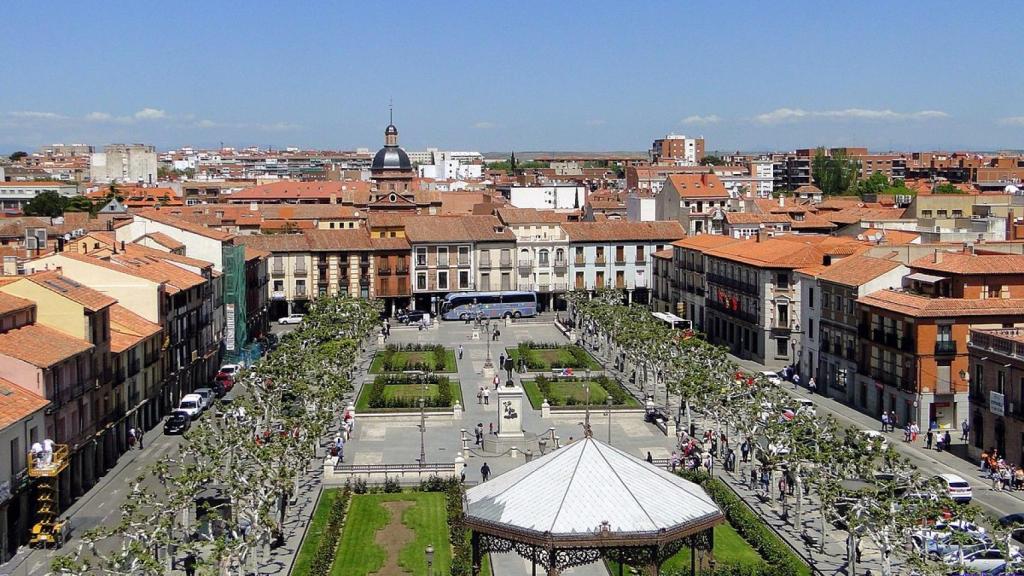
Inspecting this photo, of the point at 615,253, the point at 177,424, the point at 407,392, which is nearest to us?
the point at 177,424

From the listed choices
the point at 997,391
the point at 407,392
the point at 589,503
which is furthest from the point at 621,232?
the point at 589,503

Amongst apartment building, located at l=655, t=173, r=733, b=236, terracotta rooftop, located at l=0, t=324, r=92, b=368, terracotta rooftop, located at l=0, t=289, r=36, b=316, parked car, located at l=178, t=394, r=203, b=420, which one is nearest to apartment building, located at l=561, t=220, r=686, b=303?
apartment building, located at l=655, t=173, r=733, b=236

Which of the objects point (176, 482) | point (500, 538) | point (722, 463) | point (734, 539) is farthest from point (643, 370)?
point (500, 538)

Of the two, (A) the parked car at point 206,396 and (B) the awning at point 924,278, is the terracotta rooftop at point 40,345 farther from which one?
(B) the awning at point 924,278

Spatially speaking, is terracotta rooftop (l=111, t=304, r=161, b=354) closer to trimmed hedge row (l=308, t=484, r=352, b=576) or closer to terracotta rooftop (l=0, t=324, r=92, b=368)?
terracotta rooftop (l=0, t=324, r=92, b=368)

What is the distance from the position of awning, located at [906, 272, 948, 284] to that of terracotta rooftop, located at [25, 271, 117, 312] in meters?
36.3

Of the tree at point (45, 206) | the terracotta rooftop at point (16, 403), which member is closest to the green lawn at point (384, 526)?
the terracotta rooftop at point (16, 403)

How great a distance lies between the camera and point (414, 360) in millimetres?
82125

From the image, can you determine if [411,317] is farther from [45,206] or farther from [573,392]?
[45,206]

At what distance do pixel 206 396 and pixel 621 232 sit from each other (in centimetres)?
5473

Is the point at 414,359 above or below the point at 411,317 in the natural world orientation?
below

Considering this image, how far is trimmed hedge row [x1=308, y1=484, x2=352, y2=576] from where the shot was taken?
116 feet

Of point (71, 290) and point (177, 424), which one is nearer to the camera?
point (71, 290)

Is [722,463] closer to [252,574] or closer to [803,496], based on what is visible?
[803,496]
